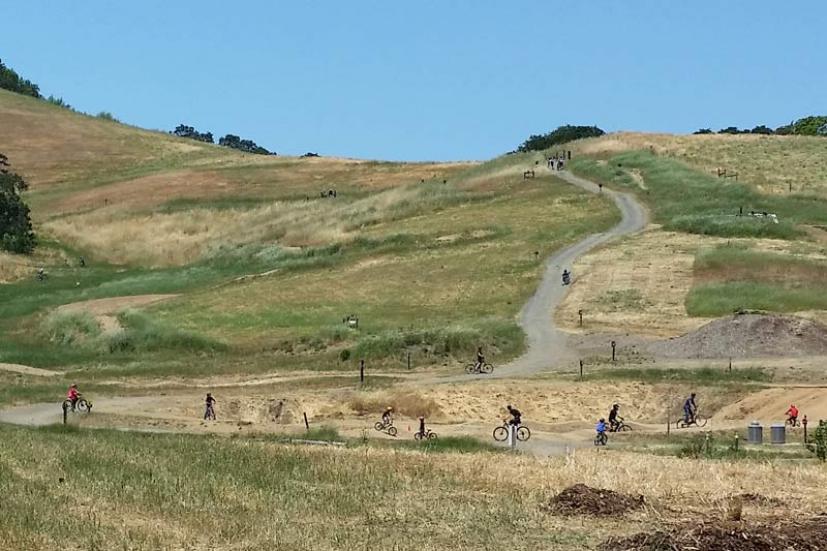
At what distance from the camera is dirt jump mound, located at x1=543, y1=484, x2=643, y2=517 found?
16.6m

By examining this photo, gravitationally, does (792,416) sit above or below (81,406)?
above

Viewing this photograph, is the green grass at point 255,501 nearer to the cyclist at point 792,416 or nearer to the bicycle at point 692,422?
the cyclist at point 792,416

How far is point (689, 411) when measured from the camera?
4009 centimetres

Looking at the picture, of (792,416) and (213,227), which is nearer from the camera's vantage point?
(792,416)

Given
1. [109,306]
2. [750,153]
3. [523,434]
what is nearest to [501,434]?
[523,434]

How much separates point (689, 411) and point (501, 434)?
26.7 ft

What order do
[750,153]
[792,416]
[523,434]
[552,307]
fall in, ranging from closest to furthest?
[523,434]
[792,416]
[552,307]
[750,153]

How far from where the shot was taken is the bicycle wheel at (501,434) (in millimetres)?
34562

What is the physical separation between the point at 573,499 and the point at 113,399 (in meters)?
32.0

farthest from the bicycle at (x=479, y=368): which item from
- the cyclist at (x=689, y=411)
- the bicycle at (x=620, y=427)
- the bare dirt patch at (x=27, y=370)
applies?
the bare dirt patch at (x=27, y=370)

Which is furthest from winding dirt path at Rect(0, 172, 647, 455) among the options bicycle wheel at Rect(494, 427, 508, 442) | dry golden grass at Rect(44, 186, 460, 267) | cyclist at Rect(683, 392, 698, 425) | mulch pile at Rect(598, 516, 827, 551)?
dry golden grass at Rect(44, 186, 460, 267)

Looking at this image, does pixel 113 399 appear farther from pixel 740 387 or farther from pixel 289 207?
pixel 289 207

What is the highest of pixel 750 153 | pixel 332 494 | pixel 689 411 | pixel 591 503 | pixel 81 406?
pixel 750 153

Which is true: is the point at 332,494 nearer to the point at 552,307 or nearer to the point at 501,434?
the point at 501,434
